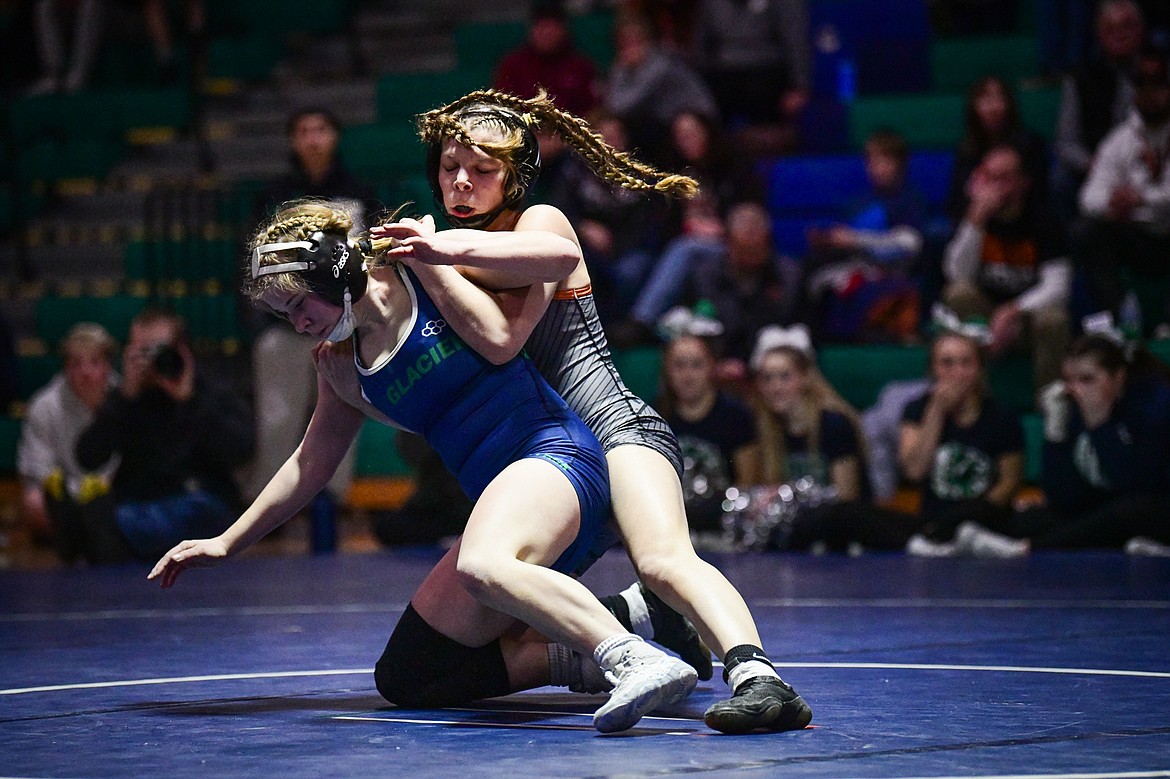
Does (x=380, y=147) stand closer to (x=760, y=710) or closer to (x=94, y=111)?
(x=94, y=111)

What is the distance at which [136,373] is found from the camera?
24.7 feet

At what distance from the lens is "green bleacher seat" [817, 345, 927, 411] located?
809 cm

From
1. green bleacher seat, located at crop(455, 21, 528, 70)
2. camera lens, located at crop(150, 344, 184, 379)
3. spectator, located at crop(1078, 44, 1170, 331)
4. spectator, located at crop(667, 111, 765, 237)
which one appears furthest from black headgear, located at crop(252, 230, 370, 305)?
green bleacher seat, located at crop(455, 21, 528, 70)

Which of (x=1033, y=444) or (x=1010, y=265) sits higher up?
(x=1010, y=265)

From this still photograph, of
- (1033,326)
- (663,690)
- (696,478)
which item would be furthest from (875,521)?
(663,690)

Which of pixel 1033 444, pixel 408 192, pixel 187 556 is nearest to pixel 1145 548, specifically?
pixel 1033 444

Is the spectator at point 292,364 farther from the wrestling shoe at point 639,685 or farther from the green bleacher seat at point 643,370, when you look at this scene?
the wrestling shoe at point 639,685

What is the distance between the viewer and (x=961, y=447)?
7.23 meters

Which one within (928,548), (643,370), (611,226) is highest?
(611,226)

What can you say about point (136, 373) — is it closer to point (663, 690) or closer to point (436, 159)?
point (436, 159)

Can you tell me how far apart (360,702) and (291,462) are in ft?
1.67

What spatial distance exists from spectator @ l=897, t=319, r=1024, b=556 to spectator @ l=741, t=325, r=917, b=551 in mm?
296

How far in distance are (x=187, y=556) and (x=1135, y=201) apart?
18.0ft

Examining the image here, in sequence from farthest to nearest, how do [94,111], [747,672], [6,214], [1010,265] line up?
[94,111]
[6,214]
[1010,265]
[747,672]
